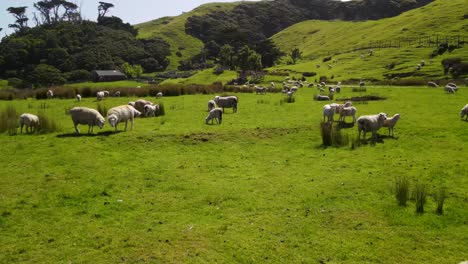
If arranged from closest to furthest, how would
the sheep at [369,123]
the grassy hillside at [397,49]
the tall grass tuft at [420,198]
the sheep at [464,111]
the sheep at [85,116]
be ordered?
the tall grass tuft at [420,198] → the sheep at [369,123] → the sheep at [85,116] → the sheep at [464,111] → the grassy hillside at [397,49]

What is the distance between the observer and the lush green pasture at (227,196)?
9.07 meters

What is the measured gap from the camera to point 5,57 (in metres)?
112

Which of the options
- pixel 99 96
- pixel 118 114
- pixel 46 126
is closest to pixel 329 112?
pixel 118 114

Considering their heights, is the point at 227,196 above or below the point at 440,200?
below

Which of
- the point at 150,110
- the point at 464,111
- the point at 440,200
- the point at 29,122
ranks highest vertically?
the point at 150,110

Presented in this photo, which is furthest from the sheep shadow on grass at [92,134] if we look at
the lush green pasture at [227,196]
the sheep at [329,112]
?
the sheep at [329,112]

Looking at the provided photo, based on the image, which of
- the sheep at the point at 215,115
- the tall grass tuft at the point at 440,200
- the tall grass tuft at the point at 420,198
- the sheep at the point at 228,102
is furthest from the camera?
the sheep at the point at 228,102

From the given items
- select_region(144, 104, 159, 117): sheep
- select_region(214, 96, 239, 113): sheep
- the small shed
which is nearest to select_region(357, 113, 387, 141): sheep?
select_region(214, 96, 239, 113): sheep

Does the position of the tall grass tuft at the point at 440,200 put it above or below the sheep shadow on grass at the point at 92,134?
below

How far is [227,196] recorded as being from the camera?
12281 millimetres

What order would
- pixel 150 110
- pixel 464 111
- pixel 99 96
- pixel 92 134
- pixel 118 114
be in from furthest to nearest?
pixel 99 96, pixel 150 110, pixel 464 111, pixel 118 114, pixel 92 134

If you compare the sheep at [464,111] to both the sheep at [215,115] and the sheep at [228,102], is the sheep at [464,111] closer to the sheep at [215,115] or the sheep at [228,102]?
the sheep at [215,115]

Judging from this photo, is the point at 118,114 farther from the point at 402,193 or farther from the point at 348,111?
the point at 402,193

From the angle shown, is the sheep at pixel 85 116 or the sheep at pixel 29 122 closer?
the sheep at pixel 85 116
